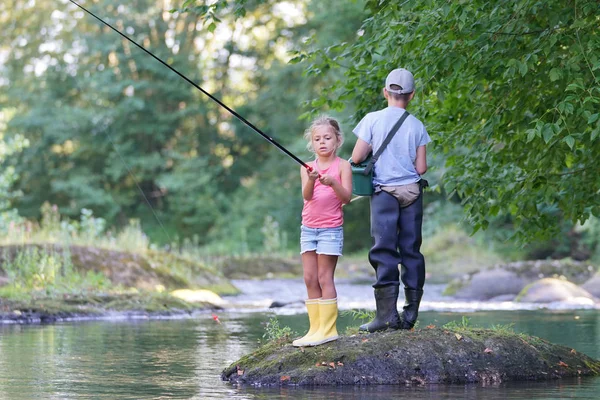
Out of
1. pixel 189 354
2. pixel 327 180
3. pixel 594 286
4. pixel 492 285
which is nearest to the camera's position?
pixel 327 180

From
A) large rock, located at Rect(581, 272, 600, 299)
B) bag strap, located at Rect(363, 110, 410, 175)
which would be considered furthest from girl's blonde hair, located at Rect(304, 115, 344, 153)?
large rock, located at Rect(581, 272, 600, 299)

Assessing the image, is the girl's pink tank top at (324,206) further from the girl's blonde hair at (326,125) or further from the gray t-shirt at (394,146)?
the gray t-shirt at (394,146)

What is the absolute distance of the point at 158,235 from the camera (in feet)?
140

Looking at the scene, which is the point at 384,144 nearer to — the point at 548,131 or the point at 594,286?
the point at 548,131

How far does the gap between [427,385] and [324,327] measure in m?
0.79

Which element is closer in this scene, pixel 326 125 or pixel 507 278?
pixel 326 125

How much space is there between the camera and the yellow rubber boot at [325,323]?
7.36m

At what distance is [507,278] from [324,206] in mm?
14861

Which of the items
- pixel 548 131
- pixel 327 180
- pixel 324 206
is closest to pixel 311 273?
pixel 324 206

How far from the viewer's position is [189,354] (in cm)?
950

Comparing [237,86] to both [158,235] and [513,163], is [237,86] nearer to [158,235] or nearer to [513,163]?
[158,235]

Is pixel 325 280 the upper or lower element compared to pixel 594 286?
lower

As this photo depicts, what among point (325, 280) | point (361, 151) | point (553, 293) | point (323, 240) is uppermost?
point (361, 151)

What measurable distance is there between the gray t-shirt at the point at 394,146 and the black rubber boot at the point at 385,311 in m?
0.75
